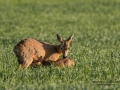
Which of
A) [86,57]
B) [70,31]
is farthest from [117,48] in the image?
[70,31]

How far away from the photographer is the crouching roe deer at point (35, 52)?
11.8m

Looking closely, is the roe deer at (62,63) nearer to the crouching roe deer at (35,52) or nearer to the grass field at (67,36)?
the grass field at (67,36)

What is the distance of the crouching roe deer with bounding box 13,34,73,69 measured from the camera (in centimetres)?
1184

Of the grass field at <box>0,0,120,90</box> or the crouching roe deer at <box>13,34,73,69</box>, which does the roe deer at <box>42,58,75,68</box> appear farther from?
the crouching roe deer at <box>13,34,73,69</box>

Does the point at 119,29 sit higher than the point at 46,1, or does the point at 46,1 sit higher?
the point at 46,1

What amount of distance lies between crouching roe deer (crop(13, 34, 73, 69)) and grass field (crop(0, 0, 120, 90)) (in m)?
0.25

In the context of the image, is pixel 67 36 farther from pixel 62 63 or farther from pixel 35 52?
pixel 62 63

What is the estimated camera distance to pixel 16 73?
1096 centimetres

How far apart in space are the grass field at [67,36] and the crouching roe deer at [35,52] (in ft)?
0.82

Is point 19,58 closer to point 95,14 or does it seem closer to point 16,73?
point 16,73

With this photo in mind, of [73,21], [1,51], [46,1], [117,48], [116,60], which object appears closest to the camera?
[116,60]

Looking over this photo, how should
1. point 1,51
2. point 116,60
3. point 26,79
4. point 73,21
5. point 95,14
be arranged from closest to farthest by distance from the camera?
1. point 26,79
2. point 116,60
3. point 1,51
4. point 73,21
5. point 95,14

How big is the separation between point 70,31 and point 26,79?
13.5 m

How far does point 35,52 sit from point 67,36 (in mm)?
9054
